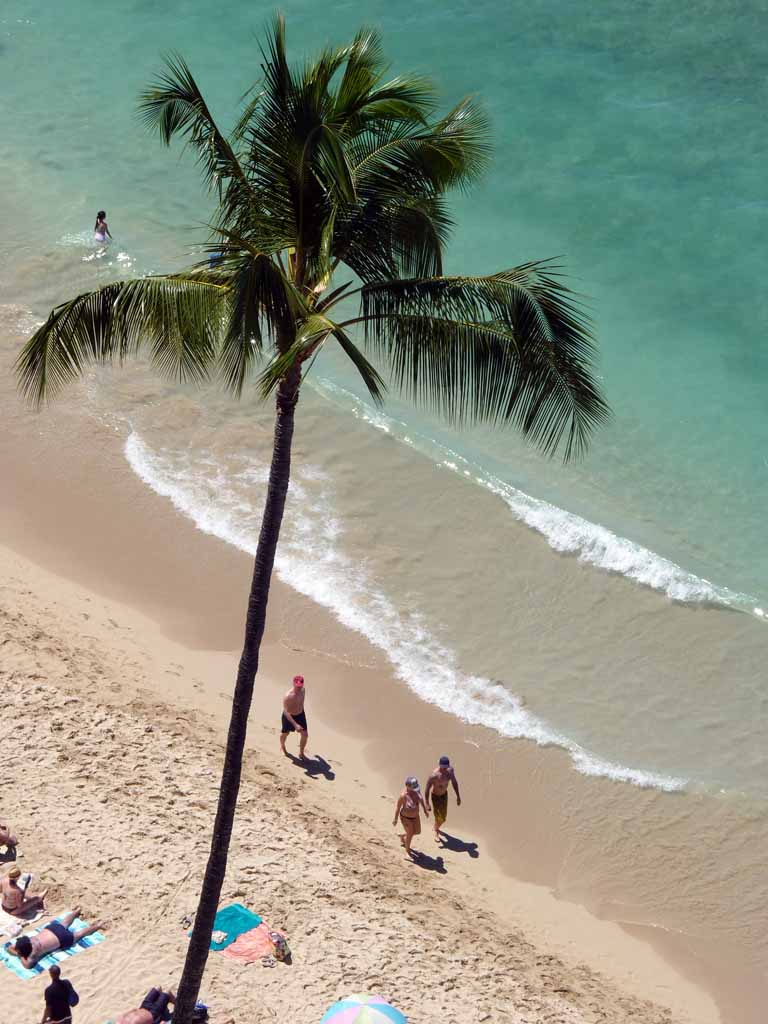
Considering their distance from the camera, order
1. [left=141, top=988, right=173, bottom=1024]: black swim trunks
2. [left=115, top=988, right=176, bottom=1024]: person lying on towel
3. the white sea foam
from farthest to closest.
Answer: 1. the white sea foam
2. [left=141, top=988, right=173, bottom=1024]: black swim trunks
3. [left=115, top=988, right=176, bottom=1024]: person lying on towel

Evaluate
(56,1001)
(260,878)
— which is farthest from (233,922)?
(56,1001)

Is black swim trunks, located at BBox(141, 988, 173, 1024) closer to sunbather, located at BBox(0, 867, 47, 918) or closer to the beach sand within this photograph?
the beach sand

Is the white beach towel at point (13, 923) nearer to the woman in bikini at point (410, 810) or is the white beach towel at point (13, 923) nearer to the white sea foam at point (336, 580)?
the woman in bikini at point (410, 810)

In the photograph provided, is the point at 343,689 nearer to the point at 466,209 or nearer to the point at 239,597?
the point at 239,597

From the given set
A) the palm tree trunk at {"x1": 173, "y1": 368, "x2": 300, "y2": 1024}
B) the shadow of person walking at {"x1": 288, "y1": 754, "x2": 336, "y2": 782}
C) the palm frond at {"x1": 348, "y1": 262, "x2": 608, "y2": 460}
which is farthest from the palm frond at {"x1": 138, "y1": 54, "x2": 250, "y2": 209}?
the shadow of person walking at {"x1": 288, "y1": 754, "x2": 336, "y2": 782}

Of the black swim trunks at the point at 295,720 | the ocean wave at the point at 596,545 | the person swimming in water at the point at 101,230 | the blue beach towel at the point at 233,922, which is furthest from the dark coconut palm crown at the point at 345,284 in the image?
the person swimming in water at the point at 101,230

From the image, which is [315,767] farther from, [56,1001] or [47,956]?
[56,1001]
